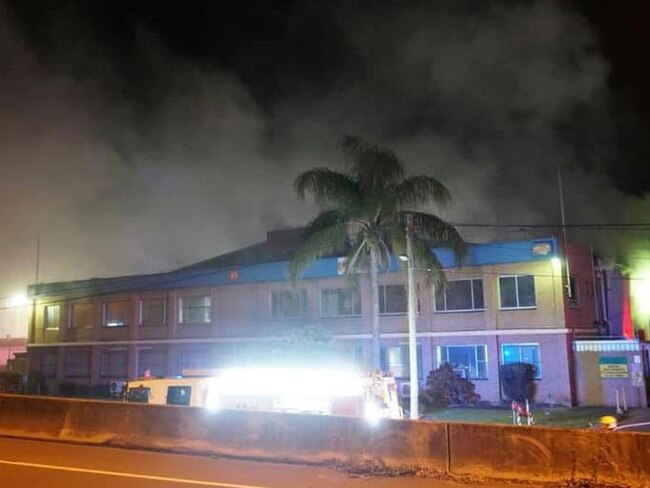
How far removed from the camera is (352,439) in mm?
10852

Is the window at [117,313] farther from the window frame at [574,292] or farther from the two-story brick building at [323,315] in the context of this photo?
the window frame at [574,292]

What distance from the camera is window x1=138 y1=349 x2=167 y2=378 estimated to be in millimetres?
40688

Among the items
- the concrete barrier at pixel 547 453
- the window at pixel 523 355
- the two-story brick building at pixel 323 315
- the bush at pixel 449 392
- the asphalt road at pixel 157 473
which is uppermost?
the two-story brick building at pixel 323 315

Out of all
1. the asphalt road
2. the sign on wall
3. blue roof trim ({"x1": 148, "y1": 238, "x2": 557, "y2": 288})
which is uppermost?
blue roof trim ({"x1": 148, "y1": 238, "x2": 557, "y2": 288})

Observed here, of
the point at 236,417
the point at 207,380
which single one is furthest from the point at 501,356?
the point at 236,417


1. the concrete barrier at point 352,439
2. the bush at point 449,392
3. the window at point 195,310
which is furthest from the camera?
the window at point 195,310

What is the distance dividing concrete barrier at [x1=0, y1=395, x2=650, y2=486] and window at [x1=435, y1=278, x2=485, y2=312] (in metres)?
20.6

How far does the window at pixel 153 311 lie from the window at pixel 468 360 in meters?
17.1

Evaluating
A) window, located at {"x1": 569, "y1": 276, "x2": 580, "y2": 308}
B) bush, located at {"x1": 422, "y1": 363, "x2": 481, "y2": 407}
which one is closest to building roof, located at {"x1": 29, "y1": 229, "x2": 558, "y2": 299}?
window, located at {"x1": 569, "y1": 276, "x2": 580, "y2": 308}

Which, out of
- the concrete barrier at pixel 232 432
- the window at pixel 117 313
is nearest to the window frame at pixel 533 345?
the concrete barrier at pixel 232 432

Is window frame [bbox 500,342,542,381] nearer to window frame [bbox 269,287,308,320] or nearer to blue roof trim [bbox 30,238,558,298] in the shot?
blue roof trim [bbox 30,238,558,298]

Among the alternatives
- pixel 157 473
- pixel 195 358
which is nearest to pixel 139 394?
pixel 157 473

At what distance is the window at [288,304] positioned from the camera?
36844mm

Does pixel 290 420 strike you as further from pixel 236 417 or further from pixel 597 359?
pixel 597 359
